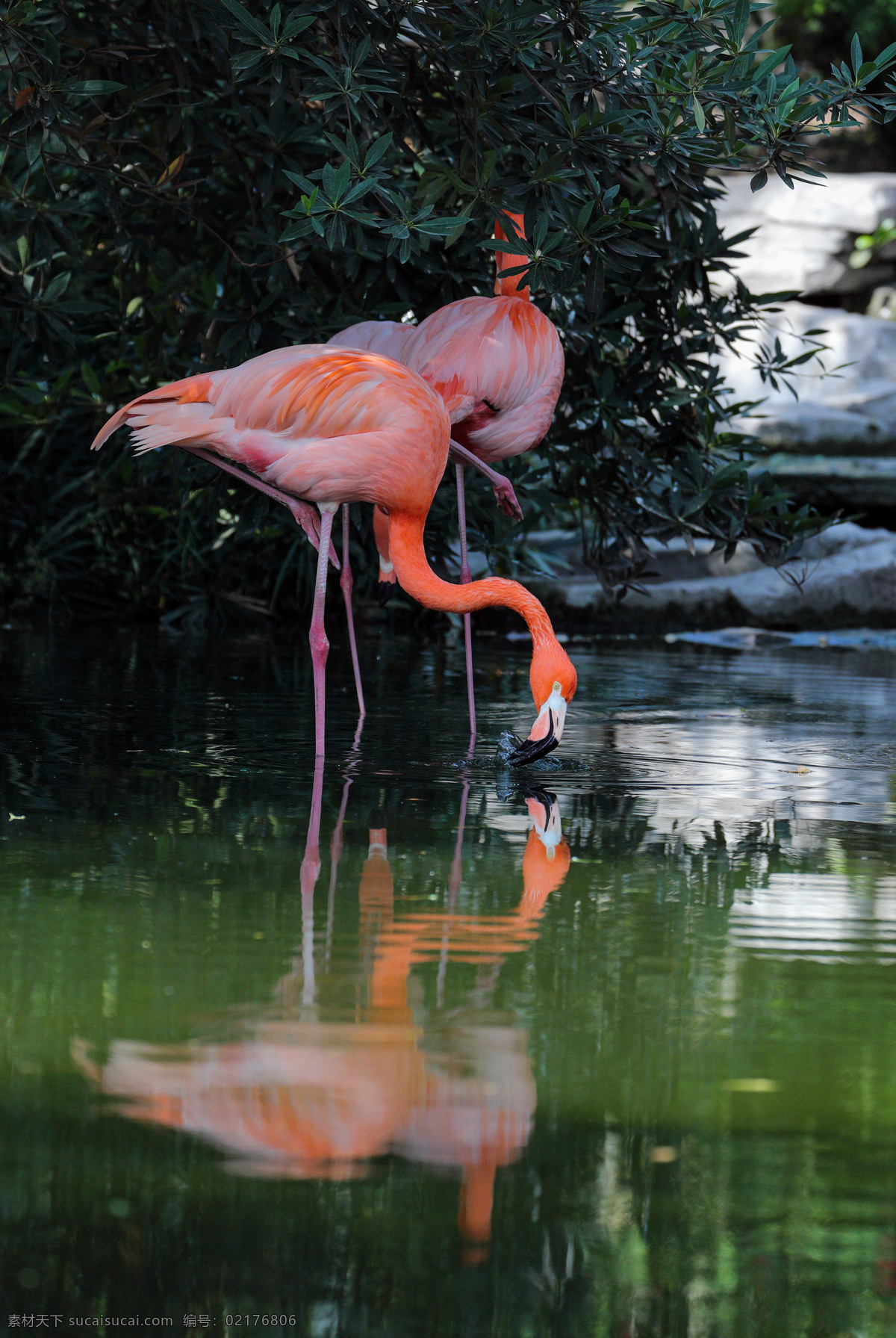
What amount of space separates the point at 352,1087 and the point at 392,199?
360cm

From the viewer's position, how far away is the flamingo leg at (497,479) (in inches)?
264

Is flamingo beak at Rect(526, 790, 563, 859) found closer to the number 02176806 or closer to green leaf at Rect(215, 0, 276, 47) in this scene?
the number 02176806

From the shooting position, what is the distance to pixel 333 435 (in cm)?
540

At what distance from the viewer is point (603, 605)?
11266 mm

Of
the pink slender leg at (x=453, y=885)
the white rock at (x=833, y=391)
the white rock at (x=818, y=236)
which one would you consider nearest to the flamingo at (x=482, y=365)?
the pink slender leg at (x=453, y=885)

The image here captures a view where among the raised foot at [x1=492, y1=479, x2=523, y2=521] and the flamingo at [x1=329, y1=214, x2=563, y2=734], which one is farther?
the raised foot at [x1=492, y1=479, x2=523, y2=521]

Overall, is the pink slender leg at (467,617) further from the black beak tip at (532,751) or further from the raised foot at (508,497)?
the black beak tip at (532,751)

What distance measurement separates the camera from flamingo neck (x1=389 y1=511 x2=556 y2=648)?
527 cm

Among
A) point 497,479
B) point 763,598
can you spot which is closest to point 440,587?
point 497,479

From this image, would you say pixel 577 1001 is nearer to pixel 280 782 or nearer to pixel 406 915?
pixel 406 915

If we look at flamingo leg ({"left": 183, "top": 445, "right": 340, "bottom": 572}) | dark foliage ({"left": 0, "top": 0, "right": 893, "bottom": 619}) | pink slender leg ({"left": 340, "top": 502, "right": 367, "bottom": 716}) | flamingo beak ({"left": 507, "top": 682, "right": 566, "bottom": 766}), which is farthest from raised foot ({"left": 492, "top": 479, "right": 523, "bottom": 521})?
flamingo beak ({"left": 507, "top": 682, "right": 566, "bottom": 766})

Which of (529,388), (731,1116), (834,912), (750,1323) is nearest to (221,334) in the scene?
(529,388)

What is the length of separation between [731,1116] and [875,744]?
3706mm

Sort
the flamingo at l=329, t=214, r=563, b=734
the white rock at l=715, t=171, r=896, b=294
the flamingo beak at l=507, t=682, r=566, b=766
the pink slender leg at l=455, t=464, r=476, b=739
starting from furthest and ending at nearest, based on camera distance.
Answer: the white rock at l=715, t=171, r=896, b=294, the flamingo at l=329, t=214, r=563, b=734, the pink slender leg at l=455, t=464, r=476, b=739, the flamingo beak at l=507, t=682, r=566, b=766
